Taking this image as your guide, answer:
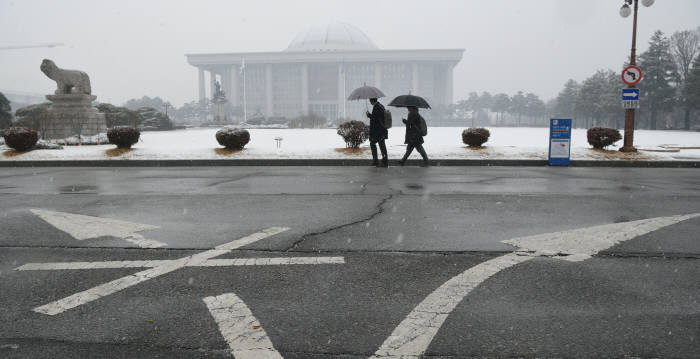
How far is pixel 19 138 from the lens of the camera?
18.0 m

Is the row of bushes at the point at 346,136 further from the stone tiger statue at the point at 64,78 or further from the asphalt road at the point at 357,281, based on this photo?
the stone tiger statue at the point at 64,78

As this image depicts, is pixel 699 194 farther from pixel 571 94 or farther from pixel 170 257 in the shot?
pixel 571 94

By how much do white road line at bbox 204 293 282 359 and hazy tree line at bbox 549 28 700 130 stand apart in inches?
2351

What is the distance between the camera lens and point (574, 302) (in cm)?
341

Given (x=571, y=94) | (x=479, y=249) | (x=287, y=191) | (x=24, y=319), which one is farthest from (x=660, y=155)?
(x=571, y=94)

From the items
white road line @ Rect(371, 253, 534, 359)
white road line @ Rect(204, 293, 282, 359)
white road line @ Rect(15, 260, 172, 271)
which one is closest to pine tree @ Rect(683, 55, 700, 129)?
white road line @ Rect(371, 253, 534, 359)

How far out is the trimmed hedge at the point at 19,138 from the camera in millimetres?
17938

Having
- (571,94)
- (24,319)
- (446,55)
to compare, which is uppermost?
(446,55)

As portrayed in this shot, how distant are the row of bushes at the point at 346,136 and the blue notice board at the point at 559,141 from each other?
115 inches

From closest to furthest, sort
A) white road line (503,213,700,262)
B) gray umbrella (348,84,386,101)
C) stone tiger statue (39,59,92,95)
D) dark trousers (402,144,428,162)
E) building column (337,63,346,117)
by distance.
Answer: white road line (503,213,700,262), dark trousers (402,144,428,162), gray umbrella (348,84,386,101), stone tiger statue (39,59,92,95), building column (337,63,346,117)

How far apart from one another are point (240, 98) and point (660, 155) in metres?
138

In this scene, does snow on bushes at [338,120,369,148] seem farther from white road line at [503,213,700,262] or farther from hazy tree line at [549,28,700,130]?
hazy tree line at [549,28,700,130]

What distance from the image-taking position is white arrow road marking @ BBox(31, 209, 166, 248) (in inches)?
208

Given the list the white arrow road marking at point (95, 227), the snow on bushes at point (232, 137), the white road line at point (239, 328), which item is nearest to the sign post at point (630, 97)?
the snow on bushes at point (232, 137)
